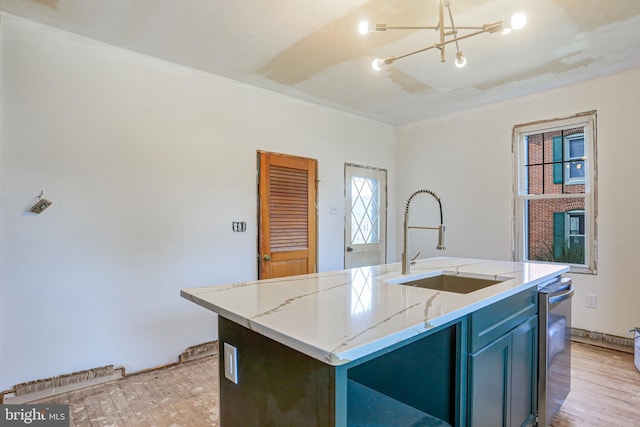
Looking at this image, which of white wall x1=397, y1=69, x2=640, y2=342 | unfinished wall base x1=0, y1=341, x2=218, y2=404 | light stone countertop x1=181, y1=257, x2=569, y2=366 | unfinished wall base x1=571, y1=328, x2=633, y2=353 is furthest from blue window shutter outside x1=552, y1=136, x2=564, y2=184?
unfinished wall base x1=0, y1=341, x2=218, y2=404

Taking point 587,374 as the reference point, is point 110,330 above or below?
above

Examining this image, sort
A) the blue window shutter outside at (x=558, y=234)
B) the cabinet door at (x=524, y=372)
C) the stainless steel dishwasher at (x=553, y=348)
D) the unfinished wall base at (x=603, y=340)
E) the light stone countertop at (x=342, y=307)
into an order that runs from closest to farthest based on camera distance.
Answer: the light stone countertop at (x=342, y=307), the cabinet door at (x=524, y=372), the stainless steel dishwasher at (x=553, y=348), the unfinished wall base at (x=603, y=340), the blue window shutter outside at (x=558, y=234)

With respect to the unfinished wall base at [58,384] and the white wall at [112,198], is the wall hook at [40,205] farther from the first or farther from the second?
the unfinished wall base at [58,384]

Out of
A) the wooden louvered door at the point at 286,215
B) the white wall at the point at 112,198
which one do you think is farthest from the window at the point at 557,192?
the white wall at the point at 112,198

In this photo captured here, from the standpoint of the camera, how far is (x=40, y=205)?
92.7 inches

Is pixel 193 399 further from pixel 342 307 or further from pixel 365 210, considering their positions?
pixel 365 210

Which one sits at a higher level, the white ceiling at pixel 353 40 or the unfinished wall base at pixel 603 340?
the white ceiling at pixel 353 40

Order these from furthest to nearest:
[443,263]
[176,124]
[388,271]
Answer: [176,124], [443,263], [388,271]

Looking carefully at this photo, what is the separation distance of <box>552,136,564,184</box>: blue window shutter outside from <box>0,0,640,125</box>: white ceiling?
0.57m

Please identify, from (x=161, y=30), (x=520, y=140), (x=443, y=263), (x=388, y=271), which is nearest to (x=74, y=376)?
(x=388, y=271)

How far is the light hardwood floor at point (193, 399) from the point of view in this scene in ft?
6.96

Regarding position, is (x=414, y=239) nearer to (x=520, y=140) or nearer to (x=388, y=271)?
(x=520, y=140)

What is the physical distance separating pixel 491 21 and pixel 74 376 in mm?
3813

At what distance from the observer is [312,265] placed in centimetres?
391
